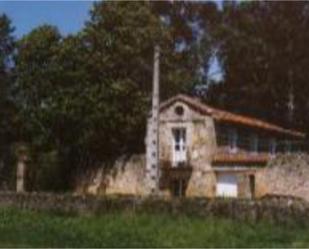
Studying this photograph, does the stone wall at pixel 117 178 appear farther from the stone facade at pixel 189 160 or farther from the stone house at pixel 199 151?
the stone house at pixel 199 151

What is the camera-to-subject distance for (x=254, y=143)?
194ft

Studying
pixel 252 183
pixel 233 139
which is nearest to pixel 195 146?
pixel 233 139

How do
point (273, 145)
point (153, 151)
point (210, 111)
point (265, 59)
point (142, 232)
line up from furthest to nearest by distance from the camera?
point (265, 59), point (273, 145), point (210, 111), point (153, 151), point (142, 232)

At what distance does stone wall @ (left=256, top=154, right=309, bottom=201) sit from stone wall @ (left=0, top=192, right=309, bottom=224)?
16.3 m

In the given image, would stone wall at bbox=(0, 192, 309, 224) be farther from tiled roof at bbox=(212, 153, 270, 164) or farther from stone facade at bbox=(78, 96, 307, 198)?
tiled roof at bbox=(212, 153, 270, 164)

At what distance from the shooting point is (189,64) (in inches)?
2598

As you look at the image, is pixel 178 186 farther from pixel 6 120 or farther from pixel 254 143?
pixel 6 120

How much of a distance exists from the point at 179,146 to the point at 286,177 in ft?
27.4

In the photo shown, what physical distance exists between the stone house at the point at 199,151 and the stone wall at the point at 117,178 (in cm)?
158

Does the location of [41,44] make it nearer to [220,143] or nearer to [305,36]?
[220,143]

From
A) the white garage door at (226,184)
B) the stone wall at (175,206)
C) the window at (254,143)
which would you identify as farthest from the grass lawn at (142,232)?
the window at (254,143)

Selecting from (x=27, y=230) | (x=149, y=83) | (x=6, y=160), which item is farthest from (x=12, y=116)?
(x=27, y=230)

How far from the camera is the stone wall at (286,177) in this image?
49.2m

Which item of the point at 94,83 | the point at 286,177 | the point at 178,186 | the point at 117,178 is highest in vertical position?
the point at 94,83
